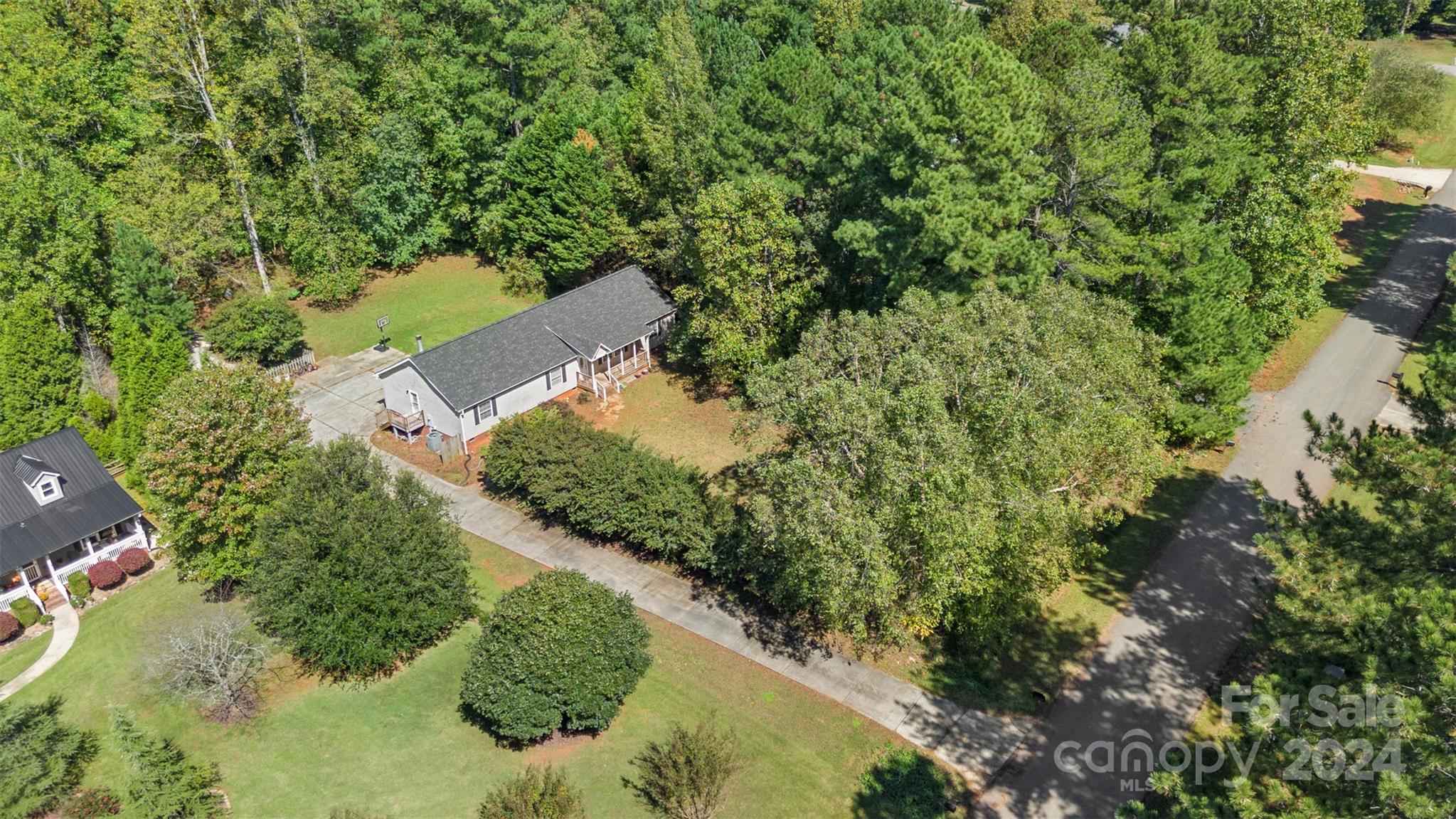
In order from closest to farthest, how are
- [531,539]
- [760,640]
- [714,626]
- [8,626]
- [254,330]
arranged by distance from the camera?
[760,640] < [714,626] < [8,626] < [531,539] < [254,330]

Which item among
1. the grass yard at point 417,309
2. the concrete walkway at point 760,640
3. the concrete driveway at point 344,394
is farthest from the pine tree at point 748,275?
the concrete driveway at point 344,394

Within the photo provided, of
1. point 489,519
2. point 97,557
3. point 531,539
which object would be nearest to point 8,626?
point 97,557

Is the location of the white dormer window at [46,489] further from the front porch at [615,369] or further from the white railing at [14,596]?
the front porch at [615,369]

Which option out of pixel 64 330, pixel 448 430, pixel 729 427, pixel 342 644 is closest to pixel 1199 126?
pixel 729 427

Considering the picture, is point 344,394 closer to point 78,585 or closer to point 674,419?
point 78,585

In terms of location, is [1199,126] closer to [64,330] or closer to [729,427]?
[729,427]

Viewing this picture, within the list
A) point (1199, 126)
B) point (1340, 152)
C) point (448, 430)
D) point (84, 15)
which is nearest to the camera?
point (1199, 126)

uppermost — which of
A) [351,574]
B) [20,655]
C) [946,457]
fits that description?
[946,457]
